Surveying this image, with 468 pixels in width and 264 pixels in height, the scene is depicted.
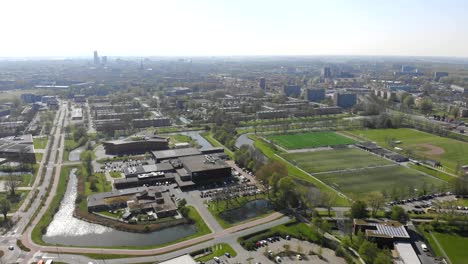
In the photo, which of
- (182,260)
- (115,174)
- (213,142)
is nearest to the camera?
(182,260)

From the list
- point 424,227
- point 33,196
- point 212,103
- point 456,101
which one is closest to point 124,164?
point 33,196

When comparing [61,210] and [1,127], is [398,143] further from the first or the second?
[1,127]

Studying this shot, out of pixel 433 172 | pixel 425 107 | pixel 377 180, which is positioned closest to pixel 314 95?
pixel 425 107

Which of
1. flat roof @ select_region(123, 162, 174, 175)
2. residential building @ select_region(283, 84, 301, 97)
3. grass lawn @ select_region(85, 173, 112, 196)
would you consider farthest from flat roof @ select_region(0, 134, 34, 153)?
residential building @ select_region(283, 84, 301, 97)

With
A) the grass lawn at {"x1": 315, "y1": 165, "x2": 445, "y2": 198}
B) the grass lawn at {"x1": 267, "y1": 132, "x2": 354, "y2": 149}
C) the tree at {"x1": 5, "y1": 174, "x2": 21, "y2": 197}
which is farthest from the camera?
the grass lawn at {"x1": 267, "y1": 132, "x2": 354, "y2": 149}

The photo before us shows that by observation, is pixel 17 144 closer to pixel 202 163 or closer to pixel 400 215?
pixel 202 163

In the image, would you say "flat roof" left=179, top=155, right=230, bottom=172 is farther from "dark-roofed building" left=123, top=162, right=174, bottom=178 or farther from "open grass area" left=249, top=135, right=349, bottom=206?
"open grass area" left=249, top=135, right=349, bottom=206
